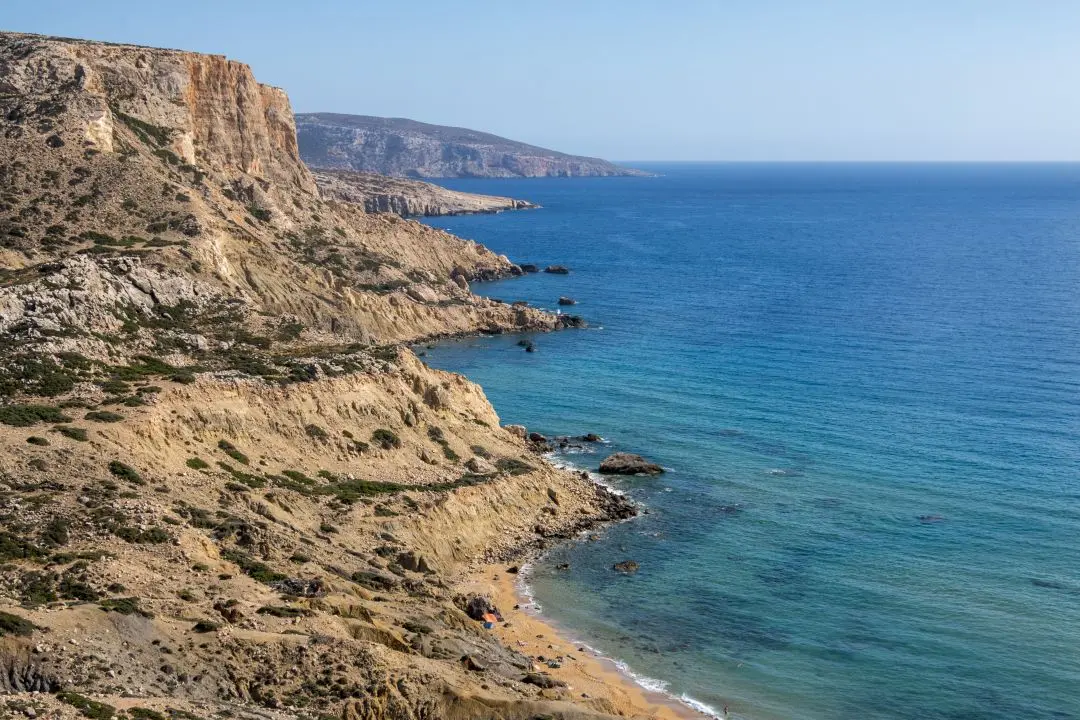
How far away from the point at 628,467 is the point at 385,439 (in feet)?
57.6

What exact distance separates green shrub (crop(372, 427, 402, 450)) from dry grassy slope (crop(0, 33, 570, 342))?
66.4 ft

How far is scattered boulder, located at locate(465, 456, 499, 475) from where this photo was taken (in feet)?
224

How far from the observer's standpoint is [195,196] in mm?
100375

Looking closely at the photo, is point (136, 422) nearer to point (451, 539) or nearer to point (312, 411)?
point (312, 411)

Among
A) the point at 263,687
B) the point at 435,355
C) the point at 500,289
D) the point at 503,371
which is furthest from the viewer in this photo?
the point at 500,289

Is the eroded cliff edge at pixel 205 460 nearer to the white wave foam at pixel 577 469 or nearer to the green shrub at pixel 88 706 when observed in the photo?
the green shrub at pixel 88 706

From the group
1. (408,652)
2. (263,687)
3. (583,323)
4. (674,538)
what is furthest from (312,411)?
(583,323)

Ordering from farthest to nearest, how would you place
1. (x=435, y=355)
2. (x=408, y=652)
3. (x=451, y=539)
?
(x=435, y=355), (x=451, y=539), (x=408, y=652)

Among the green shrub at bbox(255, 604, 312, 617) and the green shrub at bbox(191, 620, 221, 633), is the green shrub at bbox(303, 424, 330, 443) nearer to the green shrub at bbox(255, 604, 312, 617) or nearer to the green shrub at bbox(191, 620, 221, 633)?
the green shrub at bbox(255, 604, 312, 617)

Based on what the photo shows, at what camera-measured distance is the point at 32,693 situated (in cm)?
3133

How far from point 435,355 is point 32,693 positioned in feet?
274

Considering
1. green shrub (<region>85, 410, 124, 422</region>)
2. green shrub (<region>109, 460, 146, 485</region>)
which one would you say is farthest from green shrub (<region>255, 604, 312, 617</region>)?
green shrub (<region>85, 410, 124, 422</region>)

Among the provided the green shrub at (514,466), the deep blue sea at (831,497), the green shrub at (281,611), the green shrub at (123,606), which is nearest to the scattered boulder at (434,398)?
the green shrub at (514,466)

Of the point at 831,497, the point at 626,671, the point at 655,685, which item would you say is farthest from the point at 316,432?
the point at 831,497
